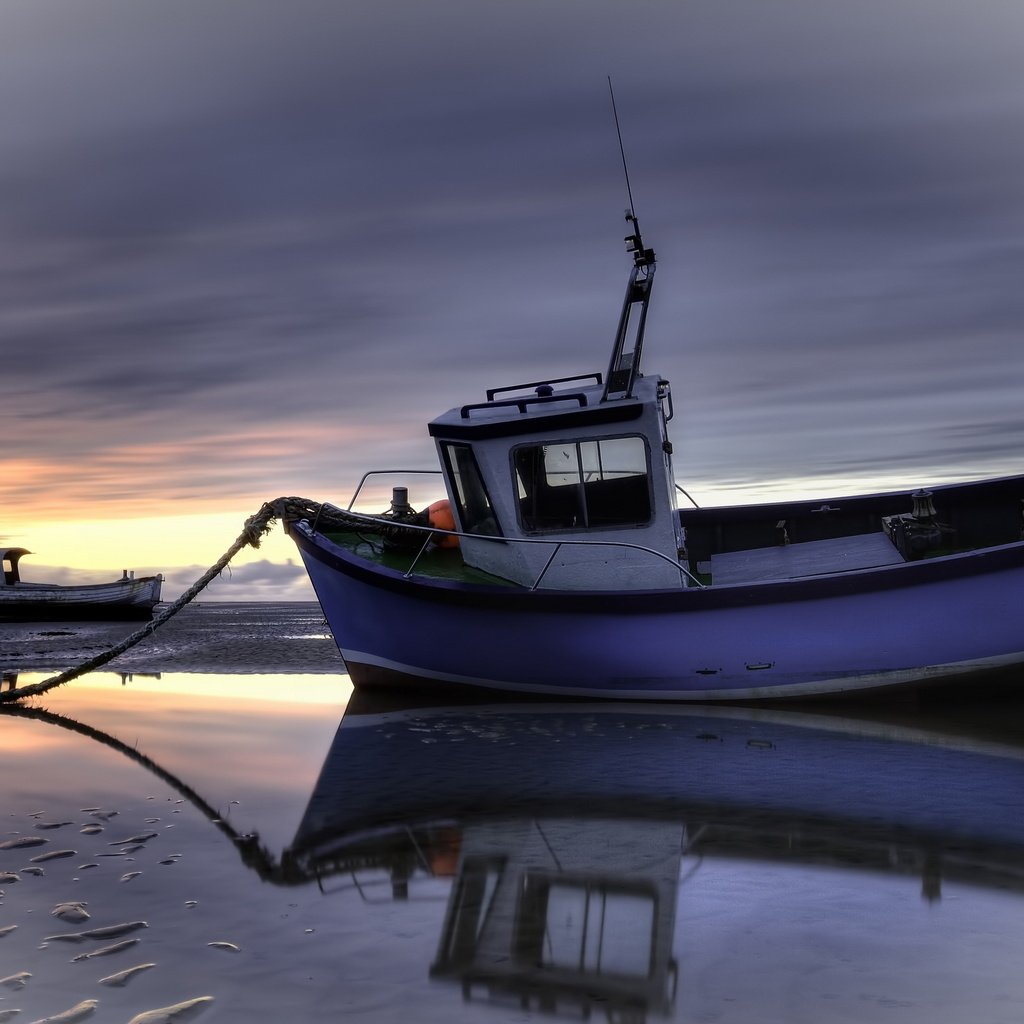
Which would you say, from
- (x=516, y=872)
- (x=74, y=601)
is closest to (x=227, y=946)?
(x=516, y=872)

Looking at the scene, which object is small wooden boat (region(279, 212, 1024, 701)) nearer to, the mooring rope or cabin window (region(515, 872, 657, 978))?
the mooring rope

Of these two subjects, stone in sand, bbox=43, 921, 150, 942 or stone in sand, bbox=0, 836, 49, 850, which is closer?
stone in sand, bbox=43, 921, 150, 942

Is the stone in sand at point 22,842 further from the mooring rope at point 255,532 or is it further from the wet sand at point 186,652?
the wet sand at point 186,652

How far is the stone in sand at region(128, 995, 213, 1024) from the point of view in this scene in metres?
3.07

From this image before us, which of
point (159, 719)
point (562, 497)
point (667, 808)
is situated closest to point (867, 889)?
A: point (667, 808)

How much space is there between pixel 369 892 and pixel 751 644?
6.40 meters

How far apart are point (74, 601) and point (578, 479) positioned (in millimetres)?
27925

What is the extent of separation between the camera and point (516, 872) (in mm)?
4762

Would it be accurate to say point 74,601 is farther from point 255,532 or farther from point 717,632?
point 717,632

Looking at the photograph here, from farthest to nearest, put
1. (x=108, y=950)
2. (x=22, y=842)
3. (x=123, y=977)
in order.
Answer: (x=22, y=842) → (x=108, y=950) → (x=123, y=977)

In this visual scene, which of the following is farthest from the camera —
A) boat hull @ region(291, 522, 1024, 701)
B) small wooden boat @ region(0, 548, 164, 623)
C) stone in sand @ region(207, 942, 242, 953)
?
small wooden boat @ region(0, 548, 164, 623)

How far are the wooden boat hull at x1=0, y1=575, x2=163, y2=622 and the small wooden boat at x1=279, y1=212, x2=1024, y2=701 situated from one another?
81.3 ft

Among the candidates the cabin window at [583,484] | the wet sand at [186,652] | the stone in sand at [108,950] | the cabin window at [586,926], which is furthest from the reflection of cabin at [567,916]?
the wet sand at [186,652]

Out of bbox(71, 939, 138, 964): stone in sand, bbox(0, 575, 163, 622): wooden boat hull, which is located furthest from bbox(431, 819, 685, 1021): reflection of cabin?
bbox(0, 575, 163, 622): wooden boat hull
